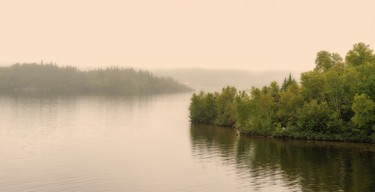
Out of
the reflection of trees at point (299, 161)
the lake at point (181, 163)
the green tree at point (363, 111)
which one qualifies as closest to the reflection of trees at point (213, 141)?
the reflection of trees at point (299, 161)

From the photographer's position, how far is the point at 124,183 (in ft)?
295

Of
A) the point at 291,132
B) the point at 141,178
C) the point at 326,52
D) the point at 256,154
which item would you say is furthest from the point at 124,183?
the point at 326,52

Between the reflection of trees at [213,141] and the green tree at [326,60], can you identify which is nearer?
the reflection of trees at [213,141]

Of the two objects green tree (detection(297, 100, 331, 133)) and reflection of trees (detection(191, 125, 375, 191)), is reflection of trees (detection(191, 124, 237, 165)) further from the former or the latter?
green tree (detection(297, 100, 331, 133))

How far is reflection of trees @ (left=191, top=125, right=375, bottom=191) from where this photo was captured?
3371 inches

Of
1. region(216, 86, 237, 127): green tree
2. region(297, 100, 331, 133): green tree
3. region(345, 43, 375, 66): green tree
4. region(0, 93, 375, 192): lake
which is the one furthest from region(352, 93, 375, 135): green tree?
region(216, 86, 237, 127): green tree

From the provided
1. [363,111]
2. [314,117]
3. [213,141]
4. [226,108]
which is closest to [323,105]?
[314,117]

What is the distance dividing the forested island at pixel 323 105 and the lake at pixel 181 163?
6.15 m

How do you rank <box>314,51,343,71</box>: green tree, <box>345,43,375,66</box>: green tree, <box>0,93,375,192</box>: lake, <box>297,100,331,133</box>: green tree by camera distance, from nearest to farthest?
<box>0,93,375,192</box>: lake → <box>297,100,331,133</box>: green tree → <box>345,43,375,66</box>: green tree → <box>314,51,343,71</box>: green tree

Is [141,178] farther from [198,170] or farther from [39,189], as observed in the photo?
[39,189]

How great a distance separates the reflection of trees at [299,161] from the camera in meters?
85.6

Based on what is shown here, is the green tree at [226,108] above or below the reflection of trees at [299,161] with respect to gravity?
above

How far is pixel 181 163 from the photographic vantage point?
110562 mm

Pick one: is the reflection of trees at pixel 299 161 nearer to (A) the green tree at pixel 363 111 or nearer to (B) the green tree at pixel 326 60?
(A) the green tree at pixel 363 111
